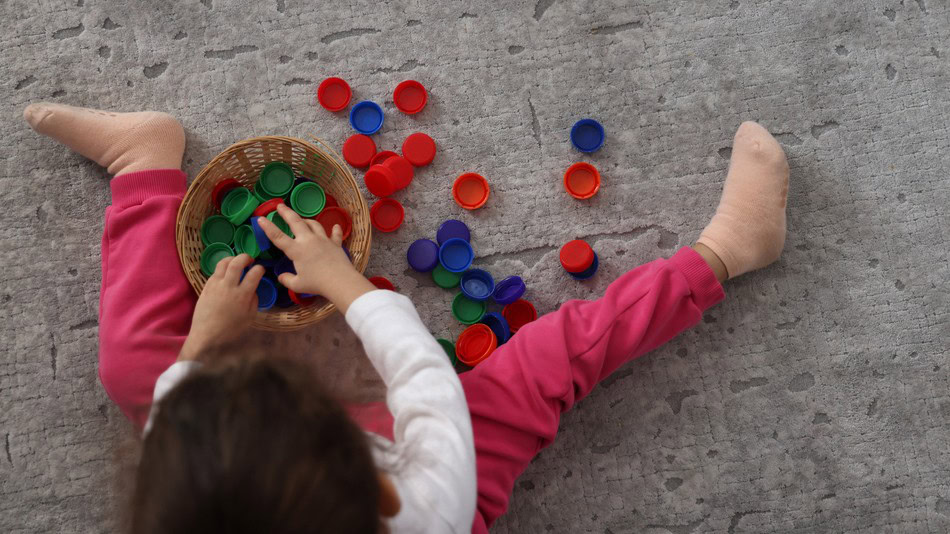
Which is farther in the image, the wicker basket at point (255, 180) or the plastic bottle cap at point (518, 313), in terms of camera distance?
the plastic bottle cap at point (518, 313)

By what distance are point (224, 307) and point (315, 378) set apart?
0.25 m

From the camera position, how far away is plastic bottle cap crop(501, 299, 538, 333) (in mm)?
1058

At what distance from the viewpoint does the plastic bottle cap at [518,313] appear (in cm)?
106

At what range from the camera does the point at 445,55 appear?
111 cm

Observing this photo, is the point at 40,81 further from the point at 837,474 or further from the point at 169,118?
the point at 837,474

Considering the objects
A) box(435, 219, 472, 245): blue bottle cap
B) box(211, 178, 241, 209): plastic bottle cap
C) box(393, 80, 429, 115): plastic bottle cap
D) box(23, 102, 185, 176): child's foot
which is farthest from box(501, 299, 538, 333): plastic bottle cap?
box(23, 102, 185, 176): child's foot

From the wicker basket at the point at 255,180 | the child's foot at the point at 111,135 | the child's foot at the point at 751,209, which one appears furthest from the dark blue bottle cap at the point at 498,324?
the child's foot at the point at 111,135

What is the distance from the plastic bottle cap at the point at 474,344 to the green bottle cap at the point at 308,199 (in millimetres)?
284

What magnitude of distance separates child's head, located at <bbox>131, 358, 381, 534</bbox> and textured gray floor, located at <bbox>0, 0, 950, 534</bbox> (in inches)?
16.6

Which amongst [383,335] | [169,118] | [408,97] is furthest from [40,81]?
[383,335]

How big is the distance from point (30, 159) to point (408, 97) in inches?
24.3

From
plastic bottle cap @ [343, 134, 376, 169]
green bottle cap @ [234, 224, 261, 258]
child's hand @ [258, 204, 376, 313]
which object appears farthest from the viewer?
plastic bottle cap @ [343, 134, 376, 169]

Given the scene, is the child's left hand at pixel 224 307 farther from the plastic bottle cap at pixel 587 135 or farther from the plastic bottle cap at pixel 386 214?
the plastic bottle cap at pixel 587 135

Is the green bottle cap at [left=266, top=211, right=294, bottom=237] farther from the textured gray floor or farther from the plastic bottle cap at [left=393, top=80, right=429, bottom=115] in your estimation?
the plastic bottle cap at [left=393, top=80, right=429, bottom=115]
